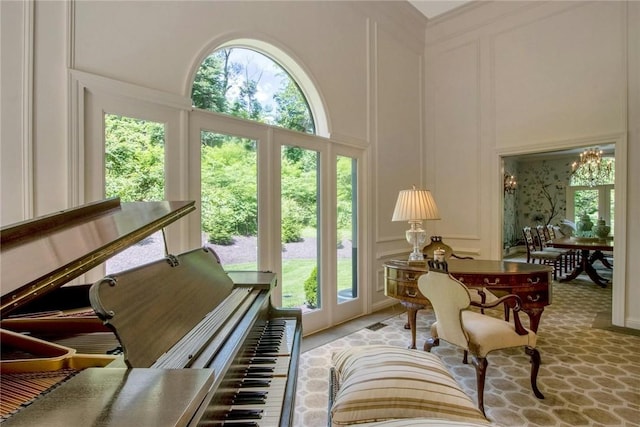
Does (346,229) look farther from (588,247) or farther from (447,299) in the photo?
(588,247)

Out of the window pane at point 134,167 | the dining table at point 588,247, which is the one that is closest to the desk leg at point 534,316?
the window pane at point 134,167

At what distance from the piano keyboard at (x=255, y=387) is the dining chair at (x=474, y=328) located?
1153mm

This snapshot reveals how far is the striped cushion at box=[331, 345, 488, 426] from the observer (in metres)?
1.24

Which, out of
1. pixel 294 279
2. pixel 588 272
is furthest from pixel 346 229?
pixel 588 272

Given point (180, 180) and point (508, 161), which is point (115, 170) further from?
point (508, 161)

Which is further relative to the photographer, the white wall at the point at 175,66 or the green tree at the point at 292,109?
the green tree at the point at 292,109

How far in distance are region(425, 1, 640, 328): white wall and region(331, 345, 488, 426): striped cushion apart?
355 cm

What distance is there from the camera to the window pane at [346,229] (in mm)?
3766

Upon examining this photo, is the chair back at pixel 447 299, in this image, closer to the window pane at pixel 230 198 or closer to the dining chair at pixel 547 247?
the window pane at pixel 230 198

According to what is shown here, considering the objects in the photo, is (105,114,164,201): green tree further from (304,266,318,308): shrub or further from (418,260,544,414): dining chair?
(418,260,544,414): dining chair

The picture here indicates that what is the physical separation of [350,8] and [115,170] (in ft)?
10.8

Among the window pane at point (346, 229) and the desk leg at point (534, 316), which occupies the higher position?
the window pane at point (346, 229)

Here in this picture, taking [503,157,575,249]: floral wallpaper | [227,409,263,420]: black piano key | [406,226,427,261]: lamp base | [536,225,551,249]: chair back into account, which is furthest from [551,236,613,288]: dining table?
[227,409,263,420]: black piano key

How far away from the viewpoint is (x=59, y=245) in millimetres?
889
